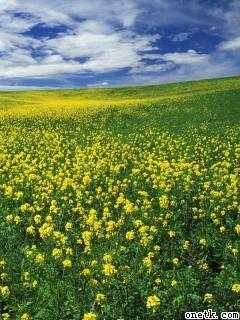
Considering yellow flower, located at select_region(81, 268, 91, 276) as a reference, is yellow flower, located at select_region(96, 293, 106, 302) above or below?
below

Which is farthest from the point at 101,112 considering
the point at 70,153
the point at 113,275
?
the point at 113,275

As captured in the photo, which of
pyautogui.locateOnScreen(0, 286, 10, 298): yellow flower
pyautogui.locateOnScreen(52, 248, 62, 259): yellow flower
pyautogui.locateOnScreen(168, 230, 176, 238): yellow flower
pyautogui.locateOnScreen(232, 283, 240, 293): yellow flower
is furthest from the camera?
pyautogui.locateOnScreen(168, 230, 176, 238): yellow flower

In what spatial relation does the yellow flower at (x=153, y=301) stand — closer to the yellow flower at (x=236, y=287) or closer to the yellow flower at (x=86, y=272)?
the yellow flower at (x=236, y=287)

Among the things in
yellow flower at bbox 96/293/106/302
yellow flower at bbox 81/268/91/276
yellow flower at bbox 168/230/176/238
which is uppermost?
yellow flower at bbox 168/230/176/238

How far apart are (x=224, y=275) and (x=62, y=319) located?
2.83m

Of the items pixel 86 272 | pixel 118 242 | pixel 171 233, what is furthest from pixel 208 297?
pixel 118 242

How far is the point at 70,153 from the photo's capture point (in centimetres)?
1870

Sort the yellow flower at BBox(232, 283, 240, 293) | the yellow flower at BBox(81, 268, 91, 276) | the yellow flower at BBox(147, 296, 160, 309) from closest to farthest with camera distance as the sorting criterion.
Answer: the yellow flower at BBox(147, 296, 160, 309) → the yellow flower at BBox(232, 283, 240, 293) → the yellow flower at BBox(81, 268, 91, 276)

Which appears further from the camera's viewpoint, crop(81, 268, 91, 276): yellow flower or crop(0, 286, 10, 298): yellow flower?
crop(81, 268, 91, 276): yellow flower

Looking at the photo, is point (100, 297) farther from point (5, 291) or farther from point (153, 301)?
point (5, 291)

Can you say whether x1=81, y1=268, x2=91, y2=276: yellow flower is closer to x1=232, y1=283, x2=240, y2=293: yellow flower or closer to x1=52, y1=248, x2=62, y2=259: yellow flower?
x1=52, y1=248, x2=62, y2=259: yellow flower

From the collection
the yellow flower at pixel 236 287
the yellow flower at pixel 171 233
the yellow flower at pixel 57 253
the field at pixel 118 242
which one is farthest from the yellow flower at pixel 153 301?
the yellow flower at pixel 171 233

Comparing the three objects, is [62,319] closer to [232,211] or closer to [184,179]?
[232,211]

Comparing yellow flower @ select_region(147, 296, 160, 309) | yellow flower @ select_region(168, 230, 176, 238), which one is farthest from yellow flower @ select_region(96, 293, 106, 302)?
yellow flower @ select_region(168, 230, 176, 238)
